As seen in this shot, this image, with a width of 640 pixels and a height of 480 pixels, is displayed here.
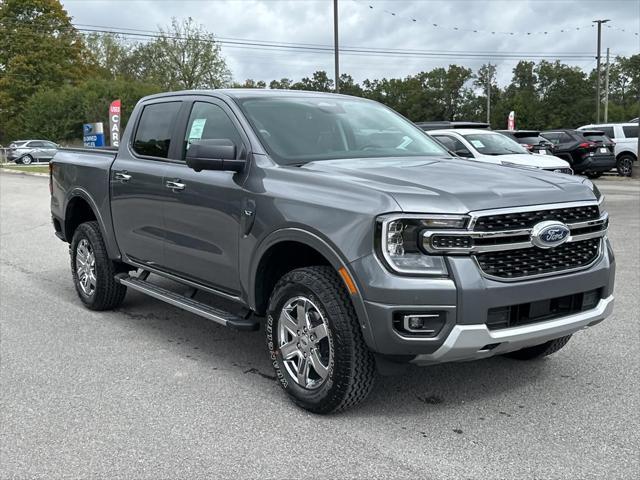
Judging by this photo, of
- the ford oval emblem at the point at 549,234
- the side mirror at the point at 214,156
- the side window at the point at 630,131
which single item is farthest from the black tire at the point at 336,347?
the side window at the point at 630,131

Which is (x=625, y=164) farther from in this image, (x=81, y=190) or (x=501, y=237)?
(x=501, y=237)

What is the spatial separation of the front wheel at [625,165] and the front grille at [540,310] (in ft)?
73.0

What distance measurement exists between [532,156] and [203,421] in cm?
1173

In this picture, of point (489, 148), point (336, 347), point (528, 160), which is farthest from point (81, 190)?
point (528, 160)

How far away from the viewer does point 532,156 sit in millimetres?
14195

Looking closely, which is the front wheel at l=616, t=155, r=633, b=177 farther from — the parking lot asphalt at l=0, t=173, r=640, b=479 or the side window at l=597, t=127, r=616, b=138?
→ the parking lot asphalt at l=0, t=173, r=640, b=479

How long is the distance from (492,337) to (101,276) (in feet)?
12.6

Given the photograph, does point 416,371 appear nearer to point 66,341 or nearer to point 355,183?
point 355,183

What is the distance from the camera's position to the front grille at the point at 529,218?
3.54 meters

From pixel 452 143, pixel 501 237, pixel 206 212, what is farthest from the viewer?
pixel 452 143

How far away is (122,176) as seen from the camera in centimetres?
577

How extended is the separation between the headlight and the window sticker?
82.1 inches

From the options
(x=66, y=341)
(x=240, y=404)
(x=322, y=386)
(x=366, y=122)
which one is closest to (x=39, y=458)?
(x=240, y=404)

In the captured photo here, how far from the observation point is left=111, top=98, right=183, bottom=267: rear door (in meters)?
5.34
